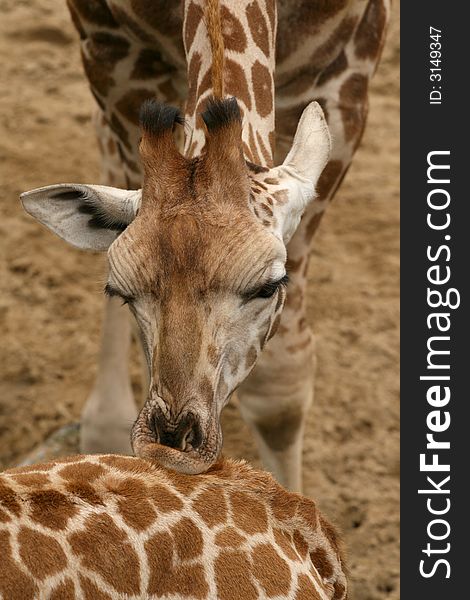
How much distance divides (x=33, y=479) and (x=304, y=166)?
1186 millimetres

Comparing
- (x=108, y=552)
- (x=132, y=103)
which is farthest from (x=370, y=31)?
(x=108, y=552)

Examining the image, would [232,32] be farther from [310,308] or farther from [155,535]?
[310,308]

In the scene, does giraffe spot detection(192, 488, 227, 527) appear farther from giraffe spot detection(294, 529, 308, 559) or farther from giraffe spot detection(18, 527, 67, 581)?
giraffe spot detection(18, 527, 67, 581)

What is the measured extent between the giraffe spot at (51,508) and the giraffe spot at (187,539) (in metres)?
0.26

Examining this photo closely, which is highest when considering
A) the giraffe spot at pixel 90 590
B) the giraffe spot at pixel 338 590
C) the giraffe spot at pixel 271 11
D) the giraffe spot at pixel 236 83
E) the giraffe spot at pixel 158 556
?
the giraffe spot at pixel 271 11

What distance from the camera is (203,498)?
3.13 metres

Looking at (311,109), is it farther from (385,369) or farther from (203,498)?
(385,369)

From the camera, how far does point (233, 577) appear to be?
2998mm

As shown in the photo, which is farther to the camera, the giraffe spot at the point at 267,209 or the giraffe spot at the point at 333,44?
the giraffe spot at the point at 333,44

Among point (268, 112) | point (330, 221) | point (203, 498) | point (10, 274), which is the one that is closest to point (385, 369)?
point (330, 221)

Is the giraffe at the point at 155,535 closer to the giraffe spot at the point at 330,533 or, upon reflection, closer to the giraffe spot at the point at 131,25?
the giraffe spot at the point at 330,533

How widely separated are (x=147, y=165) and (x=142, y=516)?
0.91 m

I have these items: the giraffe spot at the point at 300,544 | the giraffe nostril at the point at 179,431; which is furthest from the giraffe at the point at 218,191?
the giraffe spot at the point at 300,544

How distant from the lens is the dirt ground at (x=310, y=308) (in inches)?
210
